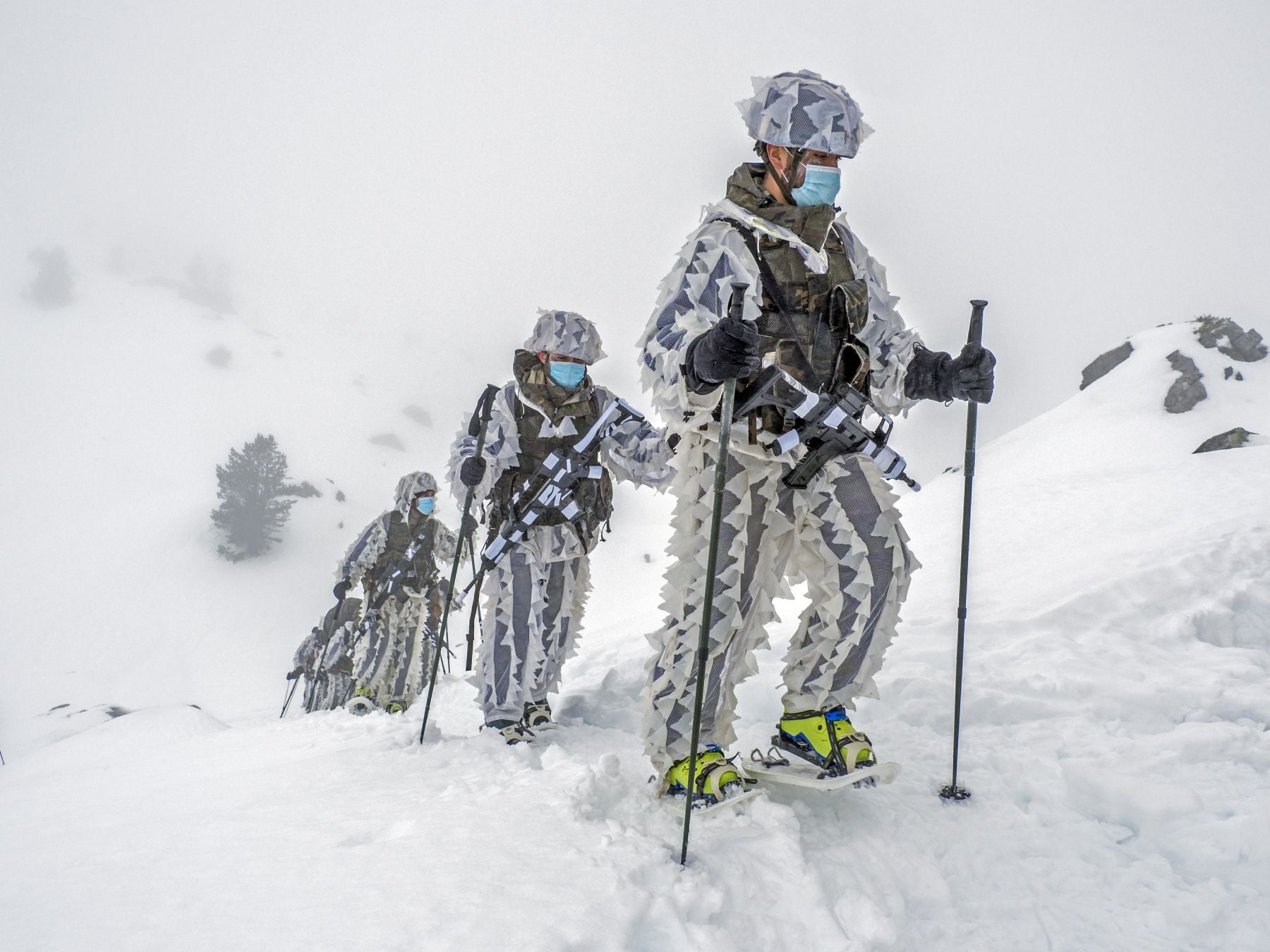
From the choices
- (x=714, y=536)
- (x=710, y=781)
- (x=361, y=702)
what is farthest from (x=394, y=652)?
(x=714, y=536)

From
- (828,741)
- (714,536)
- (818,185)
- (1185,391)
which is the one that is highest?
(1185,391)

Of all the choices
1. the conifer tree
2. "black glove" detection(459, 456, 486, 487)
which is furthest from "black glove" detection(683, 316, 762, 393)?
the conifer tree

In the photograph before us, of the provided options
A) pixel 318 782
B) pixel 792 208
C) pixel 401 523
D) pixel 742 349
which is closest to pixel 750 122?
pixel 792 208

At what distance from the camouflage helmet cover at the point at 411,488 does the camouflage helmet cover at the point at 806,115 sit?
22.7 ft

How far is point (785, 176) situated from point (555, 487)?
2.36 meters

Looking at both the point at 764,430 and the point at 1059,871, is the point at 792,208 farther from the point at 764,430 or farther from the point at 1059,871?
the point at 1059,871

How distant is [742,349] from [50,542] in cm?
3543

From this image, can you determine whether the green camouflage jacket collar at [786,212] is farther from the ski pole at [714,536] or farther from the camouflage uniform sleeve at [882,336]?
the ski pole at [714,536]

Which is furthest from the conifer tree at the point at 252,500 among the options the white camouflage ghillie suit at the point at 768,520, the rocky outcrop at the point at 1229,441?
the white camouflage ghillie suit at the point at 768,520

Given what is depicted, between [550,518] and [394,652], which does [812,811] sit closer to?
[550,518]

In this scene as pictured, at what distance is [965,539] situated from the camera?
266 centimetres

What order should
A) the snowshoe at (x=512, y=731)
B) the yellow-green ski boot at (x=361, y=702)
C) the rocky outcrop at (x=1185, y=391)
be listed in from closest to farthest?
the snowshoe at (x=512, y=731)
the yellow-green ski boot at (x=361, y=702)
the rocky outcrop at (x=1185, y=391)

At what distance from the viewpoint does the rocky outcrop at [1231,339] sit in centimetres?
1917

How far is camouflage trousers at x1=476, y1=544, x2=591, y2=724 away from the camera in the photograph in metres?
4.40
